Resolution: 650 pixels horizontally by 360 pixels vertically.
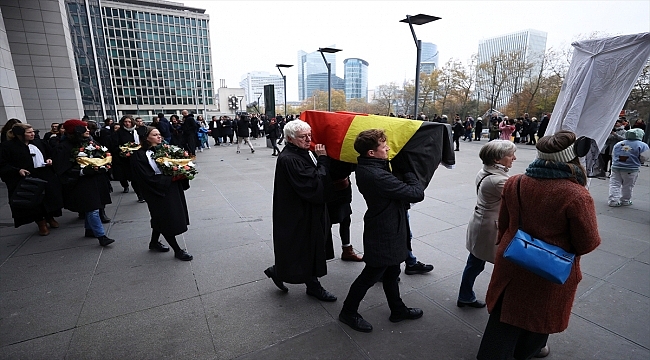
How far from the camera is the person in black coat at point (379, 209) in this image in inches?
→ 93.4

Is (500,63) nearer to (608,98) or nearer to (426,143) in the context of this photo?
(608,98)

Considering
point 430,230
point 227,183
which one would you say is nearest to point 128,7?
point 227,183

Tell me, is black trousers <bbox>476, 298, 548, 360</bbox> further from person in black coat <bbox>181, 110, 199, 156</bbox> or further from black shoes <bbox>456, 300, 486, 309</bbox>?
person in black coat <bbox>181, 110, 199, 156</bbox>

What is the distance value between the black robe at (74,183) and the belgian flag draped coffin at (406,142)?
3.93 meters

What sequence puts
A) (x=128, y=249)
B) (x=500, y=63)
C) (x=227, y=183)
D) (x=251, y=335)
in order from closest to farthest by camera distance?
(x=251, y=335) < (x=128, y=249) < (x=227, y=183) < (x=500, y=63)

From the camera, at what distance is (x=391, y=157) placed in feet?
8.27

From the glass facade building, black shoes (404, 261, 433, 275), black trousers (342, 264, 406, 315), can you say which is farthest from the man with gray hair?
the glass facade building

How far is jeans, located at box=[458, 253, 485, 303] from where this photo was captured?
116 inches

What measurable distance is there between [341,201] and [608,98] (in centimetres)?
335

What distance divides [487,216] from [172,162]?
11.9 ft

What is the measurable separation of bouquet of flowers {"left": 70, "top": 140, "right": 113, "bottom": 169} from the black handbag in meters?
0.83

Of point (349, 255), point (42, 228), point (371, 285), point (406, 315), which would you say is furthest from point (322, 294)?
point (42, 228)

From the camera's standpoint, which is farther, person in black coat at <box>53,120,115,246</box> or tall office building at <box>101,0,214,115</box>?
tall office building at <box>101,0,214,115</box>

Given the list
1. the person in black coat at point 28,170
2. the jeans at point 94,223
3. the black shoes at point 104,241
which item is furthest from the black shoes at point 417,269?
the person in black coat at point 28,170
